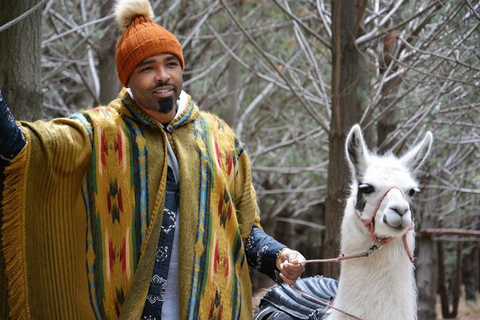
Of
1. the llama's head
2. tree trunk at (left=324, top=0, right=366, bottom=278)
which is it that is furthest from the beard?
tree trunk at (left=324, top=0, right=366, bottom=278)

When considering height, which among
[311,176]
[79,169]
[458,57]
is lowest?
[311,176]

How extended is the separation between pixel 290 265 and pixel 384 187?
2.07 ft

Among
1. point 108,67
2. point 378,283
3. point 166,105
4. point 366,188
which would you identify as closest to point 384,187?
point 366,188

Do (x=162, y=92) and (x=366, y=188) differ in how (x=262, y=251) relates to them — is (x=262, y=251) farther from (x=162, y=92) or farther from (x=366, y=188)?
(x=162, y=92)

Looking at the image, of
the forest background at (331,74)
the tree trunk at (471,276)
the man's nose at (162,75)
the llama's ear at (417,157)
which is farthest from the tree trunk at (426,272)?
the tree trunk at (471,276)

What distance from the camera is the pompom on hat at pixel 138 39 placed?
2723 millimetres

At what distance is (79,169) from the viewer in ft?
8.63

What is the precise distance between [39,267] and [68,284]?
0.45 ft

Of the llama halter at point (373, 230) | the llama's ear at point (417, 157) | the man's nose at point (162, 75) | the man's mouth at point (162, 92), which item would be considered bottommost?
the llama halter at point (373, 230)

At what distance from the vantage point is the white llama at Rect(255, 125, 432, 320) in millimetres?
2986

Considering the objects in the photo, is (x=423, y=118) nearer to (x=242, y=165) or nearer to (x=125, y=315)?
(x=242, y=165)

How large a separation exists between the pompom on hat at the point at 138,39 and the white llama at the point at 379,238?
1.05 meters

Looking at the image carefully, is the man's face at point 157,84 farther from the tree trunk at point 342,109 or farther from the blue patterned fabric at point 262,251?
the tree trunk at point 342,109

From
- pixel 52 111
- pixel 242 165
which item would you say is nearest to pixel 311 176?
pixel 52 111
